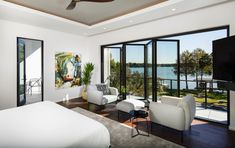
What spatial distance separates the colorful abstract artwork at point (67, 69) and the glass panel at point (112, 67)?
119 centimetres

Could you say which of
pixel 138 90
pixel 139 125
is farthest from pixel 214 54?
pixel 138 90

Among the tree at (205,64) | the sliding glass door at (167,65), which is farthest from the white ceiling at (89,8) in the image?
the tree at (205,64)

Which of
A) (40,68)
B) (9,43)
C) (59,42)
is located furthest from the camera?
(59,42)

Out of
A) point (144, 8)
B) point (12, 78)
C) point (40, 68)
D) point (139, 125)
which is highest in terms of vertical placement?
point (144, 8)

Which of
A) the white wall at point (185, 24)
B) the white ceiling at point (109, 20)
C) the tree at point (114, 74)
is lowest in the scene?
the tree at point (114, 74)

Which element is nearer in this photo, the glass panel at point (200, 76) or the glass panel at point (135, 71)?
the glass panel at point (200, 76)

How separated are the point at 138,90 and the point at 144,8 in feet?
9.21

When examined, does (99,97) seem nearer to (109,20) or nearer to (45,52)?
(109,20)

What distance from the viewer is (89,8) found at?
3672mm

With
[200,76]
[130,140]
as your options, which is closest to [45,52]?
[130,140]

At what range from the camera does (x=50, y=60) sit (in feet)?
16.5

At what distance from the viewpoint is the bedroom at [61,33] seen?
320 cm

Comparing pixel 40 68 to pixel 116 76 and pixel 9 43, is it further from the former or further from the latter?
pixel 116 76

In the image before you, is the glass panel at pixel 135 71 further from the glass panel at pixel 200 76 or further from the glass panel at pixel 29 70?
the glass panel at pixel 29 70
